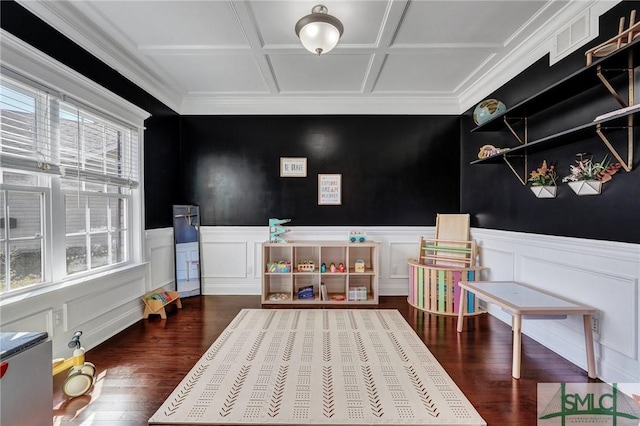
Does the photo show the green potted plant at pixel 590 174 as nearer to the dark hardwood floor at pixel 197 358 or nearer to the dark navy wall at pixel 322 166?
the dark hardwood floor at pixel 197 358

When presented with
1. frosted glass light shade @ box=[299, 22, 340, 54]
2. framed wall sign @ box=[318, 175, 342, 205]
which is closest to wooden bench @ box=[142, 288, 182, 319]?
framed wall sign @ box=[318, 175, 342, 205]

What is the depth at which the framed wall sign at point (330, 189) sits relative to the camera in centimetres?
410

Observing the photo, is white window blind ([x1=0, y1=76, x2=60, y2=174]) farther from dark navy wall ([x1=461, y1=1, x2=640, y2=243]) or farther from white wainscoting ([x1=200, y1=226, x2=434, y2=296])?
dark navy wall ([x1=461, y1=1, x2=640, y2=243])

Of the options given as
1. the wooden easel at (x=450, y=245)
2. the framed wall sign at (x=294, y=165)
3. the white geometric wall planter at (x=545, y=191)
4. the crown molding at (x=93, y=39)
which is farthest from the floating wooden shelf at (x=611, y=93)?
the crown molding at (x=93, y=39)

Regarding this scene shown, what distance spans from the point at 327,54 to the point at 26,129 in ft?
8.25

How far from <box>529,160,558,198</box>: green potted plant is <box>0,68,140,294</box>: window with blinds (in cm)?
395

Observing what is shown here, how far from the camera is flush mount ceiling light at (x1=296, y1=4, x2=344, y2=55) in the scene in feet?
7.07

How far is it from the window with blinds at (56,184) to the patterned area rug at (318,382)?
4.65ft

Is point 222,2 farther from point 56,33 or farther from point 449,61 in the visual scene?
point 449,61

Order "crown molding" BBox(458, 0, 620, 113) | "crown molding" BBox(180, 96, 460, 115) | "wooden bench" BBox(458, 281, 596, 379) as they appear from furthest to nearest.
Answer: "crown molding" BBox(180, 96, 460, 115) < "crown molding" BBox(458, 0, 620, 113) < "wooden bench" BBox(458, 281, 596, 379)

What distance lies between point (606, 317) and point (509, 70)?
2436mm

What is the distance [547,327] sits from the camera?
2.52m

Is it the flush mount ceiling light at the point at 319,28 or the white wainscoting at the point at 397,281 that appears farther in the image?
the flush mount ceiling light at the point at 319,28

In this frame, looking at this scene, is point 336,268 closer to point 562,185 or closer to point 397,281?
point 397,281
